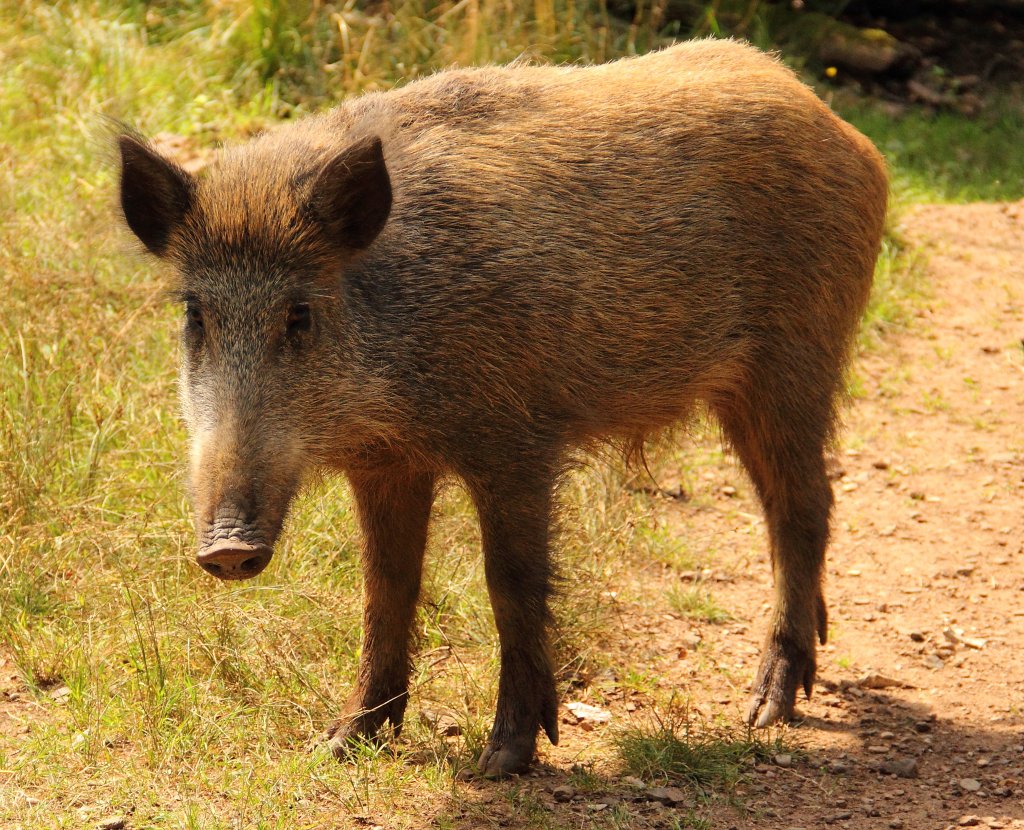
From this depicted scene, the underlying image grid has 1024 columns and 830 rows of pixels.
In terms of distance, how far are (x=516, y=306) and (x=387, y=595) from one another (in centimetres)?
105

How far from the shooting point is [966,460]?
653 cm

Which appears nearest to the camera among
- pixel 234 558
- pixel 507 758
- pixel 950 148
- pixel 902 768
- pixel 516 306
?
pixel 234 558

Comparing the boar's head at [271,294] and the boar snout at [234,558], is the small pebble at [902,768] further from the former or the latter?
the boar snout at [234,558]

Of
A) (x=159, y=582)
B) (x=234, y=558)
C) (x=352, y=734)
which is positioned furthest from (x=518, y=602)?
(x=159, y=582)

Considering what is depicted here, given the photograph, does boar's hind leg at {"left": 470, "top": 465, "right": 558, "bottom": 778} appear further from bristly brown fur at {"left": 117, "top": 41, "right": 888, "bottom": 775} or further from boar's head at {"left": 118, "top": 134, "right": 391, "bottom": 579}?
boar's head at {"left": 118, "top": 134, "right": 391, "bottom": 579}

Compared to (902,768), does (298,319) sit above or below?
above

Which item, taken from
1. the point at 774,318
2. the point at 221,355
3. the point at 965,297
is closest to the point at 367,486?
the point at 221,355

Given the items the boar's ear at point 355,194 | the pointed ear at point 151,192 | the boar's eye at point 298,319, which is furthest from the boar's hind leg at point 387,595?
the pointed ear at point 151,192

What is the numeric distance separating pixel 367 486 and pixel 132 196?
3.67 ft

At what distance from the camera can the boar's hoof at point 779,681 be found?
184 inches

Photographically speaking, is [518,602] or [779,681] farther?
[779,681]

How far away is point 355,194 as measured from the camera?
3725 mm

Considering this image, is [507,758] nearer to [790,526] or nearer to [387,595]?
[387,595]

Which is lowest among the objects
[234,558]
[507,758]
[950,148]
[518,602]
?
[507,758]
